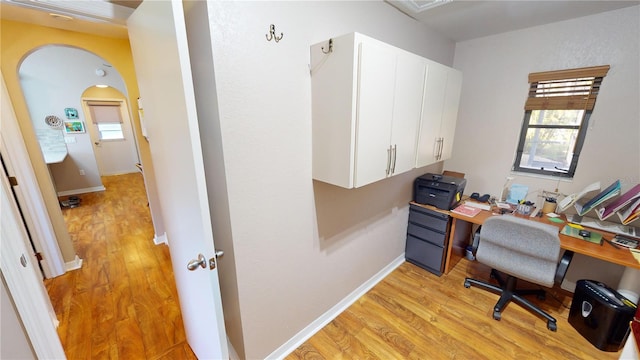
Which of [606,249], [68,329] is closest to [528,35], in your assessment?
[606,249]

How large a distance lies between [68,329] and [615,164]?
14.9ft

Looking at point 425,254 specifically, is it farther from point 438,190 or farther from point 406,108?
point 406,108

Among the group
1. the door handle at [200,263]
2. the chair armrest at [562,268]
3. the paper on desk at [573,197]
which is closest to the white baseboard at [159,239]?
the door handle at [200,263]

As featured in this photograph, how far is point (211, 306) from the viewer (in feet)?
3.71

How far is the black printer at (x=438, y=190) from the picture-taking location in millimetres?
2297

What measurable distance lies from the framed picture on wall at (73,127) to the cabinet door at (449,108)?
699 cm

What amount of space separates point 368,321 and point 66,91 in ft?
22.8

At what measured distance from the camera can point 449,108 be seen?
2.15 metres

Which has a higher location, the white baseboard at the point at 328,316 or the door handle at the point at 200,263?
the door handle at the point at 200,263

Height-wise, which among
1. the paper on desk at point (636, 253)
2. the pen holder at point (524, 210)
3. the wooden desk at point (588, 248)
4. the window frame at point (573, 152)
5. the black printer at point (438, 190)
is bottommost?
the wooden desk at point (588, 248)

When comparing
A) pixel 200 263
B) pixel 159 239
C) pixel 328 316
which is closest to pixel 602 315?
pixel 328 316

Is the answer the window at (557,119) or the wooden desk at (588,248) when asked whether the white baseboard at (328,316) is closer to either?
the wooden desk at (588,248)

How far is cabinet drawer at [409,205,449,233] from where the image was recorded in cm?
232

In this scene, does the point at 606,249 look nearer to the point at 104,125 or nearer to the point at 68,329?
the point at 68,329
